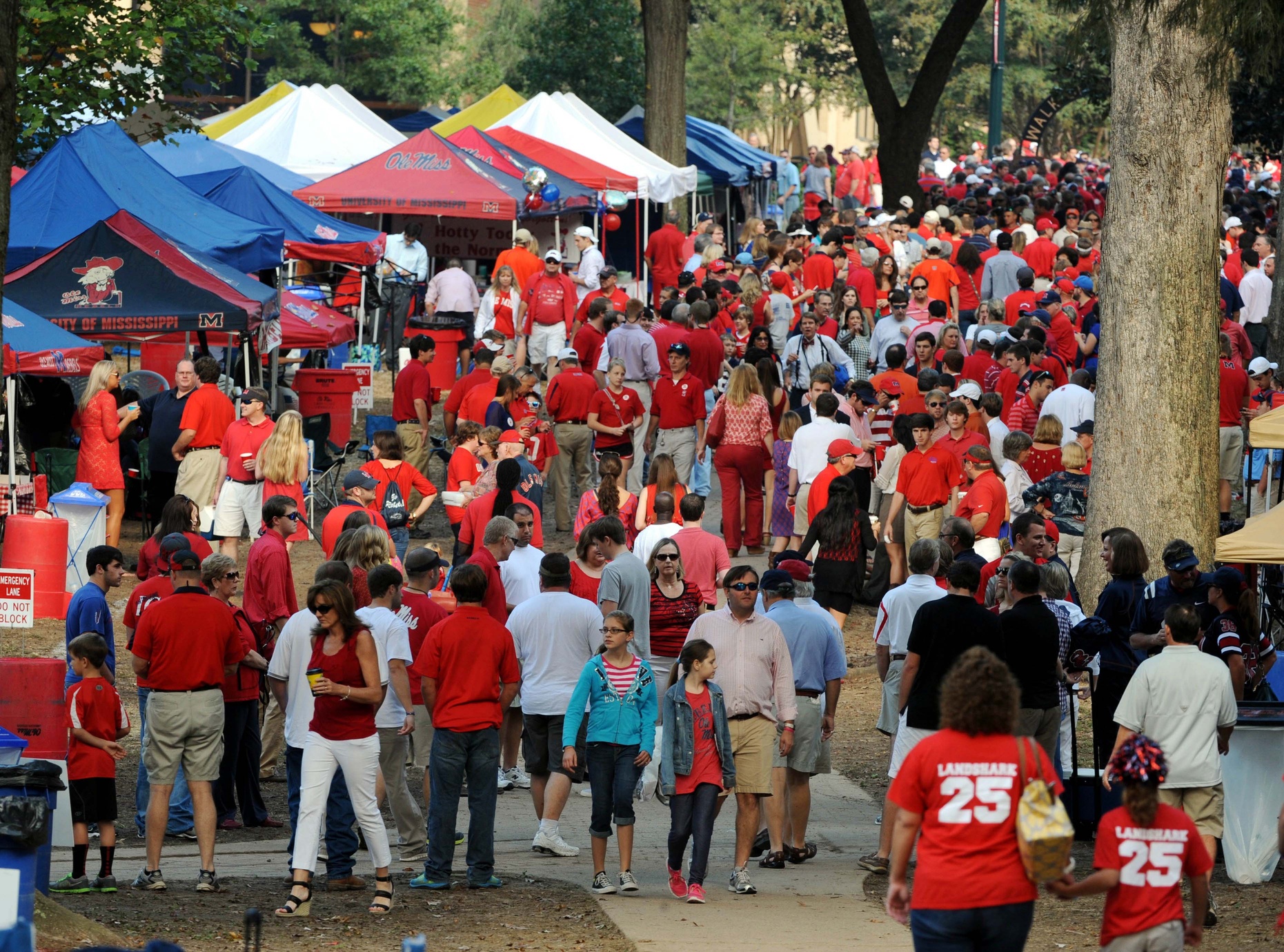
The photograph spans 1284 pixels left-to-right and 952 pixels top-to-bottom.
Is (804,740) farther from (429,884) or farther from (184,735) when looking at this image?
(184,735)

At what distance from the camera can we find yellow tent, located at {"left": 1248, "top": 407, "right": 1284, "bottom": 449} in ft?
36.0

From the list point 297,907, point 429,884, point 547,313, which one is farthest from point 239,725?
point 547,313

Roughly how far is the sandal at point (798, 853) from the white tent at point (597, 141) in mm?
18194

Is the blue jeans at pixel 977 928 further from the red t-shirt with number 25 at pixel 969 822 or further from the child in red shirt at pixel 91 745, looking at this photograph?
the child in red shirt at pixel 91 745

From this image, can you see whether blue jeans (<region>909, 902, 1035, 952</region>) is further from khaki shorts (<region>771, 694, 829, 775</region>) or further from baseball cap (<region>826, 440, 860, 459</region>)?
baseball cap (<region>826, 440, 860, 459</region>)

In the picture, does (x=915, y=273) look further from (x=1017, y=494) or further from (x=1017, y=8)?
(x=1017, y=8)

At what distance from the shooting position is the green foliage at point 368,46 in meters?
49.2

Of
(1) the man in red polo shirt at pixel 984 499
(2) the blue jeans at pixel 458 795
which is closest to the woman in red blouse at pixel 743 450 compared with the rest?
(1) the man in red polo shirt at pixel 984 499

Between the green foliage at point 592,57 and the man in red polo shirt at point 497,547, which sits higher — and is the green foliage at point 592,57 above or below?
above

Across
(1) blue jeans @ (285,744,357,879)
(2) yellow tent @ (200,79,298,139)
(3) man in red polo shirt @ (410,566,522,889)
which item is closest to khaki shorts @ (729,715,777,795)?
(3) man in red polo shirt @ (410,566,522,889)

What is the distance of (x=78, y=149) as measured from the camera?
698 inches

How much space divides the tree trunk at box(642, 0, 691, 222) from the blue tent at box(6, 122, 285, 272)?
11.7 m

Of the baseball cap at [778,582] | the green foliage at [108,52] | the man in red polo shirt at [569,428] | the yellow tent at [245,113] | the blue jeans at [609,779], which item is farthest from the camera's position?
the yellow tent at [245,113]

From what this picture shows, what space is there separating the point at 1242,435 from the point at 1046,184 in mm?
24513
